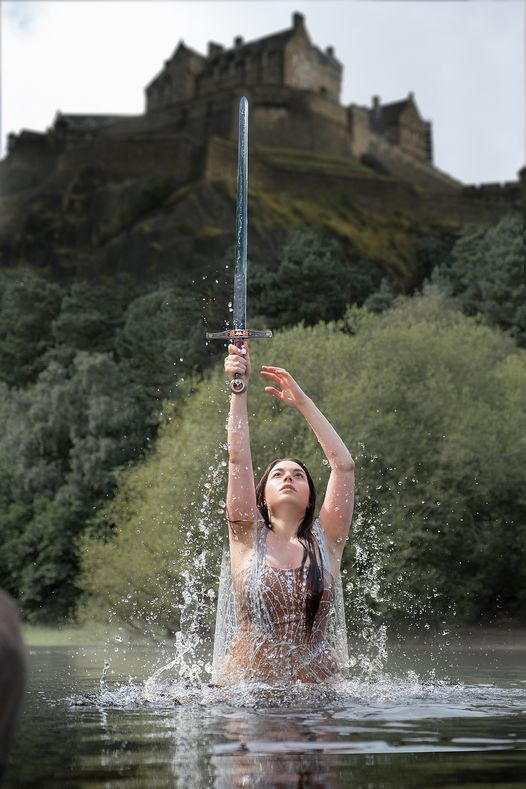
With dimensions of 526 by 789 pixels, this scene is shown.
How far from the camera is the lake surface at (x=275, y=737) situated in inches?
223

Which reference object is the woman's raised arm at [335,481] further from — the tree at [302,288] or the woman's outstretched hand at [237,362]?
the tree at [302,288]

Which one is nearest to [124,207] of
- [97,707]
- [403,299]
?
[403,299]

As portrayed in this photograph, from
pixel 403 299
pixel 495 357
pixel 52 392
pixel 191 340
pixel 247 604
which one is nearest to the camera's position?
pixel 247 604

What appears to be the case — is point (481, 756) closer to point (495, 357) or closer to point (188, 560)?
point (188, 560)

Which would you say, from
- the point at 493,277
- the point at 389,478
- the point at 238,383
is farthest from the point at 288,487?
the point at 493,277

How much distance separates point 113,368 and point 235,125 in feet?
178

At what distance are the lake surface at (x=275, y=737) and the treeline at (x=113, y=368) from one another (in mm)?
20396

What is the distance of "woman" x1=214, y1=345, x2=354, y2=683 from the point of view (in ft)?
30.8

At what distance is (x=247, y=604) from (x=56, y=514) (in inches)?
1615

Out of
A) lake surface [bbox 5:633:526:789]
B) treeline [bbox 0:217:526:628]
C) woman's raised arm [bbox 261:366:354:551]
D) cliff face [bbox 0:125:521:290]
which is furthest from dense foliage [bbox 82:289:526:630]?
cliff face [bbox 0:125:521:290]

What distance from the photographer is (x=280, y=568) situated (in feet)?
30.8

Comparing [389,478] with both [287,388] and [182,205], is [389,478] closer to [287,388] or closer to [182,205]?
[287,388]

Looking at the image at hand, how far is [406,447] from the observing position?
35.9 meters

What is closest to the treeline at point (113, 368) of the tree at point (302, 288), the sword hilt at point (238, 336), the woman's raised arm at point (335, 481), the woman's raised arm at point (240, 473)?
the tree at point (302, 288)
